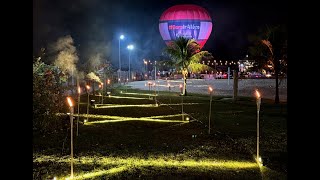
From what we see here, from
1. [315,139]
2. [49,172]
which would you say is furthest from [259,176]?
[315,139]

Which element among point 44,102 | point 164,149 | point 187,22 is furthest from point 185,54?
point 164,149

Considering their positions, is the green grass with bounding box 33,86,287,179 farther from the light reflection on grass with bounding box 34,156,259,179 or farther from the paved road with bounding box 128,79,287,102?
the paved road with bounding box 128,79,287,102

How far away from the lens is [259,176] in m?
7.38

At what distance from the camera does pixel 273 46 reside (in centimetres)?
2350

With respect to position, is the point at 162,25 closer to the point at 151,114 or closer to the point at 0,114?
the point at 151,114

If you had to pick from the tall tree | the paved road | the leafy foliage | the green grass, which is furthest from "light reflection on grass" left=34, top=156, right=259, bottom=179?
the paved road

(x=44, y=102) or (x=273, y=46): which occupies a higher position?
(x=273, y=46)

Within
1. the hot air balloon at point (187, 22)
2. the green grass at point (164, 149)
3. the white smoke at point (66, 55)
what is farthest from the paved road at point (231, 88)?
the green grass at point (164, 149)

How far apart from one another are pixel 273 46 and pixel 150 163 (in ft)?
56.0

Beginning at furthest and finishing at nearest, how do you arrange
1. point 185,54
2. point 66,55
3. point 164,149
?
point 185,54 < point 66,55 < point 164,149

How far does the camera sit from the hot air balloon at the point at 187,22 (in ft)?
173

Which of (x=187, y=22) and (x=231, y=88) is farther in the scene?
(x=187, y=22)

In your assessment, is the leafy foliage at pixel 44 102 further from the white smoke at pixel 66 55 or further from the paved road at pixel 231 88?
the paved road at pixel 231 88

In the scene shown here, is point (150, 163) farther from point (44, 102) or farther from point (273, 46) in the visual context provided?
point (273, 46)
